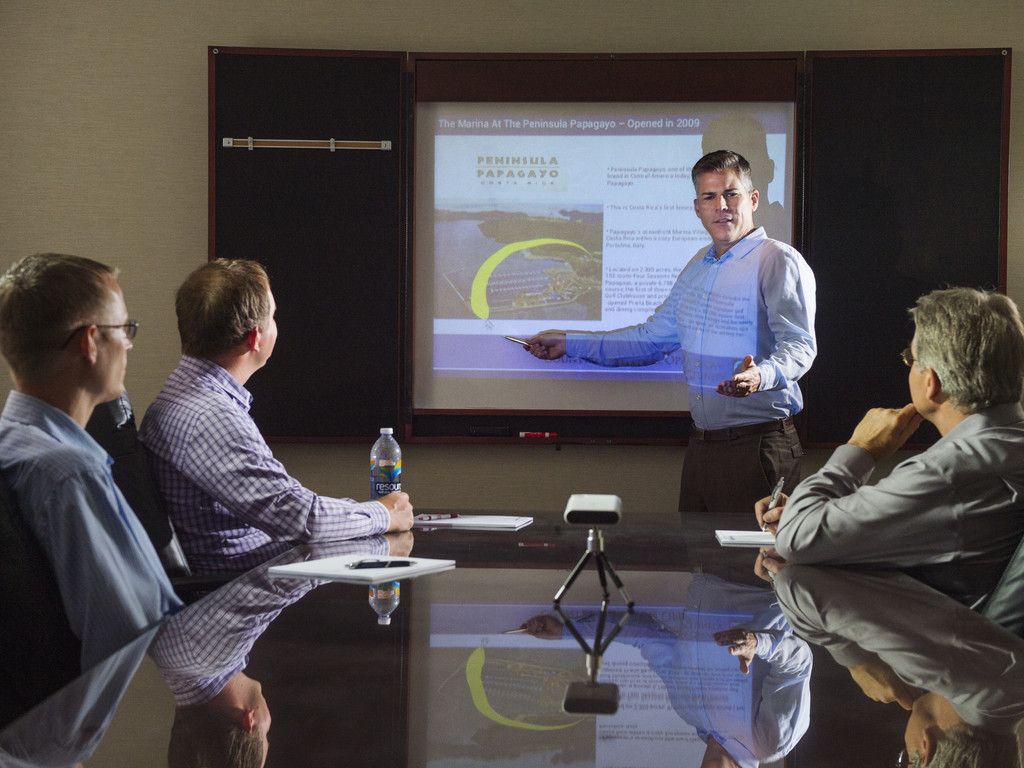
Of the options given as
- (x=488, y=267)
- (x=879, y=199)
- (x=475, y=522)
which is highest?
(x=879, y=199)

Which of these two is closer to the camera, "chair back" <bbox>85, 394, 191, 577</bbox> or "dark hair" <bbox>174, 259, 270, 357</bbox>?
"chair back" <bbox>85, 394, 191, 577</bbox>

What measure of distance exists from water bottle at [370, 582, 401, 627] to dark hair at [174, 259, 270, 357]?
889 millimetres

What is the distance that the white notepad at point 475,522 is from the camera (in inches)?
A: 98.0

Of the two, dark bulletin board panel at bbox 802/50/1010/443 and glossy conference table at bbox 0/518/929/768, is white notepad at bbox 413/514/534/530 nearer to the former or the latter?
glossy conference table at bbox 0/518/929/768

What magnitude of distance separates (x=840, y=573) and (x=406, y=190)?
2775mm

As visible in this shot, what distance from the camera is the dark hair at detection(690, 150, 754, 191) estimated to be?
3979 millimetres

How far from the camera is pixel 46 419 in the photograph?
152 centimetres

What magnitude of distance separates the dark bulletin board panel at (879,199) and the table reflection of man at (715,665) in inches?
104

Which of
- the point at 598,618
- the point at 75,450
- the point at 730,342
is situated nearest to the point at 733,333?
the point at 730,342

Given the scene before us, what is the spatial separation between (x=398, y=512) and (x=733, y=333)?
1898mm

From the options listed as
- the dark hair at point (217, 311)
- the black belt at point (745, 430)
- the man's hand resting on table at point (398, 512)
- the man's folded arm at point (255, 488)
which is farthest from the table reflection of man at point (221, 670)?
the black belt at point (745, 430)

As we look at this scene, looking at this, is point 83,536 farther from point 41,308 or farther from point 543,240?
point 543,240

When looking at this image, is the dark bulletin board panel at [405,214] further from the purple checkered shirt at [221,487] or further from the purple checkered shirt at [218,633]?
the purple checkered shirt at [218,633]

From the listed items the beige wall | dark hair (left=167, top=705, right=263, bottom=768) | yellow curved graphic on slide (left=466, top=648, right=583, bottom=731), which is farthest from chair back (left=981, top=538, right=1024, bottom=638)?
the beige wall
